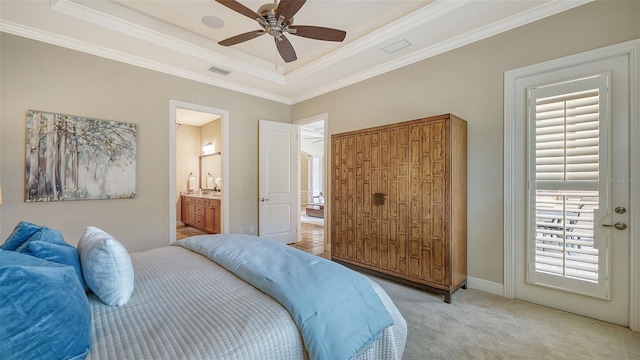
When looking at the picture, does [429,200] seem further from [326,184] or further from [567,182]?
[326,184]

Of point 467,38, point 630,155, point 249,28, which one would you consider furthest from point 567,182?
point 249,28

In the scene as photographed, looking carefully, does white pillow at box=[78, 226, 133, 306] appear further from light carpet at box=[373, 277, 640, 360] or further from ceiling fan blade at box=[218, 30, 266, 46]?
ceiling fan blade at box=[218, 30, 266, 46]

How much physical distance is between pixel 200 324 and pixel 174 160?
10.8 ft

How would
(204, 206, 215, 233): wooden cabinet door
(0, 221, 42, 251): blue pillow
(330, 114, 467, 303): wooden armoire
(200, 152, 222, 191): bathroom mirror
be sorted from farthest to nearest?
(200, 152, 222, 191): bathroom mirror → (204, 206, 215, 233): wooden cabinet door → (330, 114, 467, 303): wooden armoire → (0, 221, 42, 251): blue pillow

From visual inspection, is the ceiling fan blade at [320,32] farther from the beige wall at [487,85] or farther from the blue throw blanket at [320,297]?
the blue throw blanket at [320,297]

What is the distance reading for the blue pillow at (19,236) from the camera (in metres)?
1.36

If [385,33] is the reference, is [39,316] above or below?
below

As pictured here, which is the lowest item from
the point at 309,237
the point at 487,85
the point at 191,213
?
the point at 309,237

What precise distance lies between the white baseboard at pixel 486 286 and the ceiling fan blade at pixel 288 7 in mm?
3235

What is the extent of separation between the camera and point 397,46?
10.6ft

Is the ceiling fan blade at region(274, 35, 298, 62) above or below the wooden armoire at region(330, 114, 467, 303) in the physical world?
above

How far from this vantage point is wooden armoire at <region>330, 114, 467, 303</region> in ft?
8.83

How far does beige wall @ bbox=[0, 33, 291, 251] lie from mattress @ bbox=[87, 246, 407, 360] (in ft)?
7.60

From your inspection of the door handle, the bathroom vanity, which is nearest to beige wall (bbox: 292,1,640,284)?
the door handle
